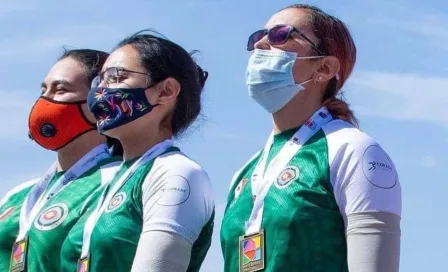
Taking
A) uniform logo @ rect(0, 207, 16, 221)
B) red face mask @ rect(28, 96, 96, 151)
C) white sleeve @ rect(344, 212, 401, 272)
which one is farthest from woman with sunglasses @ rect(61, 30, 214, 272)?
uniform logo @ rect(0, 207, 16, 221)

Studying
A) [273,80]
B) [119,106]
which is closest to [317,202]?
[273,80]

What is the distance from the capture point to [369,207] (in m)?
5.84

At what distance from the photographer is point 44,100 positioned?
847cm

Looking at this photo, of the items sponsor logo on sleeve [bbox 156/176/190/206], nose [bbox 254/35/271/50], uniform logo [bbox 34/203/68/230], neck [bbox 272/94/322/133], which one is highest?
nose [bbox 254/35/271/50]

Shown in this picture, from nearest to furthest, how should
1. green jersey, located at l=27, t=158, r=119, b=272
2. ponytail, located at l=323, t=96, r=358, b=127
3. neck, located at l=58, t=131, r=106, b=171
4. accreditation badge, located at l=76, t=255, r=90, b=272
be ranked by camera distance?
ponytail, located at l=323, t=96, r=358, b=127 → accreditation badge, located at l=76, t=255, r=90, b=272 → green jersey, located at l=27, t=158, r=119, b=272 → neck, located at l=58, t=131, r=106, b=171

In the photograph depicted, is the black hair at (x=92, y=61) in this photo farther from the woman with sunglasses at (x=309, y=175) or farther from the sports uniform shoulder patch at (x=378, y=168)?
the sports uniform shoulder patch at (x=378, y=168)

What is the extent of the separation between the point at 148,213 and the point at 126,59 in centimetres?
126

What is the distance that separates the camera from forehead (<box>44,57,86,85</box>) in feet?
27.8

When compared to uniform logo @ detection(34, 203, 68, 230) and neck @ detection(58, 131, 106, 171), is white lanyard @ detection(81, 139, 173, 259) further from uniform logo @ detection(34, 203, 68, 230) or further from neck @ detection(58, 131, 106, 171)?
neck @ detection(58, 131, 106, 171)

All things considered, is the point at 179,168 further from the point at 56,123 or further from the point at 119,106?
the point at 56,123

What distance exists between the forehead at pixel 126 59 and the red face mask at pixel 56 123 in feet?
2.97

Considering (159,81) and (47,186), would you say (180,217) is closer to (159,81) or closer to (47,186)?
(159,81)

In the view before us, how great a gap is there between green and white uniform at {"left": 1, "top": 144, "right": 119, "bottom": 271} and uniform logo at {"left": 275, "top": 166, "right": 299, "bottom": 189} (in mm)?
2136

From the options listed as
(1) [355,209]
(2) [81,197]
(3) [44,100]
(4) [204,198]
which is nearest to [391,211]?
(1) [355,209]
